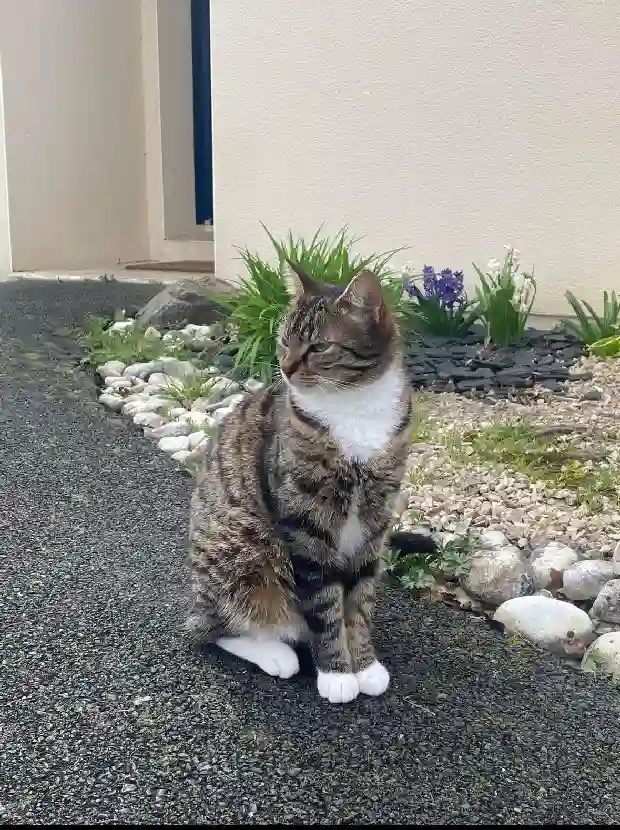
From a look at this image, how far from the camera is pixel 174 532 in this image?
8.48ft

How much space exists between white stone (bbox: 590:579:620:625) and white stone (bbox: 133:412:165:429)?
2106 millimetres

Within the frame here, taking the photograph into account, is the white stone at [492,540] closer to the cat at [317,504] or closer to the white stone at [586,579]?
the white stone at [586,579]

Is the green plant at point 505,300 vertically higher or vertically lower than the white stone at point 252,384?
higher

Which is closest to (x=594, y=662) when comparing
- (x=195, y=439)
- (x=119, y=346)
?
(x=195, y=439)

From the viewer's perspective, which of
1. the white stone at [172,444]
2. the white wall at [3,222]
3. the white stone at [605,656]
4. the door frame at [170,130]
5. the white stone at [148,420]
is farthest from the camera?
the door frame at [170,130]

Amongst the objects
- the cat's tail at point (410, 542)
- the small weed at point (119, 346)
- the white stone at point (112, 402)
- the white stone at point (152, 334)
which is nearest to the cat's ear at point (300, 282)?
the cat's tail at point (410, 542)

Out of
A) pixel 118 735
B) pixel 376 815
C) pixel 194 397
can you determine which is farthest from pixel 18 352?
pixel 376 815

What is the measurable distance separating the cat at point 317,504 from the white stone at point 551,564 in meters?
0.67

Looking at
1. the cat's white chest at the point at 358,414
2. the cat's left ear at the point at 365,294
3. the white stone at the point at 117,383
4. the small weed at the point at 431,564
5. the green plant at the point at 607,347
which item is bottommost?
the small weed at the point at 431,564

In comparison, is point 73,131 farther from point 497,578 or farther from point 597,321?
point 497,578

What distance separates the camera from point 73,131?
695 centimetres

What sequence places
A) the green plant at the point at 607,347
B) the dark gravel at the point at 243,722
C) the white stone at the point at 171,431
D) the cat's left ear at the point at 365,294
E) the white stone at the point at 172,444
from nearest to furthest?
the dark gravel at the point at 243,722 < the cat's left ear at the point at 365,294 < the white stone at the point at 172,444 < the white stone at the point at 171,431 < the green plant at the point at 607,347

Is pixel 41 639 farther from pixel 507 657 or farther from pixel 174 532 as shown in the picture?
pixel 507 657

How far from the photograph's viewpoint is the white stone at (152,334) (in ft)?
15.5
